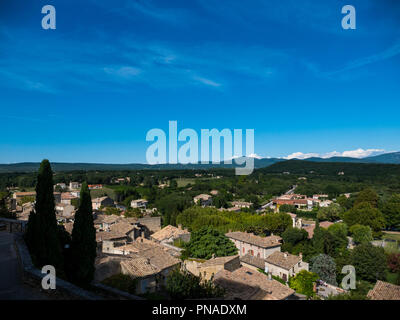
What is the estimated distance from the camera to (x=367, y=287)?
68.4 ft

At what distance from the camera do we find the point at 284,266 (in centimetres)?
2259

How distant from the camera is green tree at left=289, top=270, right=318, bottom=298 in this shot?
19.2 m

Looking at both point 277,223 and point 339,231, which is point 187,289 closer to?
point 339,231

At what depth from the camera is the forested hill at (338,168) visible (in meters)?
113

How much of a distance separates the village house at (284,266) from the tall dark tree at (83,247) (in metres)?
16.9

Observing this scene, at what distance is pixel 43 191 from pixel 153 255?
34.8 feet

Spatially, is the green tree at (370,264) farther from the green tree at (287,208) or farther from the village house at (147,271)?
the green tree at (287,208)

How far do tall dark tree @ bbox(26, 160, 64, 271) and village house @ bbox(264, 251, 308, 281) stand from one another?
18334mm

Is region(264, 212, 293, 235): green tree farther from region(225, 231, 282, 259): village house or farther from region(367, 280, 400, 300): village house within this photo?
region(367, 280, 400, 300): village house

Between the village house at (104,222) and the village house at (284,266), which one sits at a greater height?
the village house at (104,222)

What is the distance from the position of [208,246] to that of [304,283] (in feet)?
29.5

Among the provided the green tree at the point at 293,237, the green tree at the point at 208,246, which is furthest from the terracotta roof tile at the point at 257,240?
the green tree at the point at 208,246

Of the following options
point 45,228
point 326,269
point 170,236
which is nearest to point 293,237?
point 326,269
